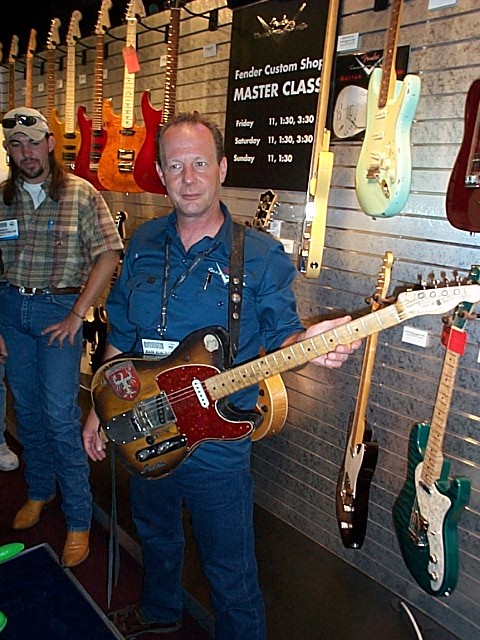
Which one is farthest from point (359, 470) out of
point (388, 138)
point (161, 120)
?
point (161, 120)

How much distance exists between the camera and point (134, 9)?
10.1ft

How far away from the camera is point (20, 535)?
2.44 meters

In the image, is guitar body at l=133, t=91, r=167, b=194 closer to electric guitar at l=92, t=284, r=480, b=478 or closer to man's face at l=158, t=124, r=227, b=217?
man's face at l=158, t=124, r=227, b=217

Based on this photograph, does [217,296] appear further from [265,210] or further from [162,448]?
[265,210]

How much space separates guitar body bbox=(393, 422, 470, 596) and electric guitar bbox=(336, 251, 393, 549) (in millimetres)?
141

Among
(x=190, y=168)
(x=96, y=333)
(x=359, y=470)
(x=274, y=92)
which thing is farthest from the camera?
(x=96, y=333)

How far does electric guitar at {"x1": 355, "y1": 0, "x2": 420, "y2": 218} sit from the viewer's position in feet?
5.72

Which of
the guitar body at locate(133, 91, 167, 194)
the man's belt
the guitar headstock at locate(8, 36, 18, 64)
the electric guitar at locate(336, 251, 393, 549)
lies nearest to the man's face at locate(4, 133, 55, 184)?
the man's belt

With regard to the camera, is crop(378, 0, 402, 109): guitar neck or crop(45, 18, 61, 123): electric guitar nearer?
crop(378, 0, 402, 109): guitar neck

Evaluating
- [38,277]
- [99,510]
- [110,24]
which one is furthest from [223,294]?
[110,24]

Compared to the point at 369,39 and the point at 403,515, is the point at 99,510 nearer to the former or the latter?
the point at 403,515

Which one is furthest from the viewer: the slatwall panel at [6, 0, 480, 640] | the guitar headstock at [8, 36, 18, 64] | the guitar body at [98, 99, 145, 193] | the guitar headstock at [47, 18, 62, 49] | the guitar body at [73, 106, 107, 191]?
the guitar headstock at [8, 36, 18, 64]

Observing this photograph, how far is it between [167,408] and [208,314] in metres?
0.30

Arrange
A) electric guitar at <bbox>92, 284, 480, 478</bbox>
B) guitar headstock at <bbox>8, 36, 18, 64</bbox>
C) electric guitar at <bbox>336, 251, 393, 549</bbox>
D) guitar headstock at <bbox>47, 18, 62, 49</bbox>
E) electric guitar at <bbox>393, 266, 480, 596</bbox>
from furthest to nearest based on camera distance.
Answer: guitar headstock at <bbox>8, 36, 18, 64</bbox> → guitar headstock at <bbox>47, 18, 62, 49</bbox> → electric guitar at <bbox>336, 251, 393, 549</bbox> → electric guitar at <bbox>393, 266, 480, 596</bbox> → electric guitar at <bbox>92, 284, 480, 478</bbox>
